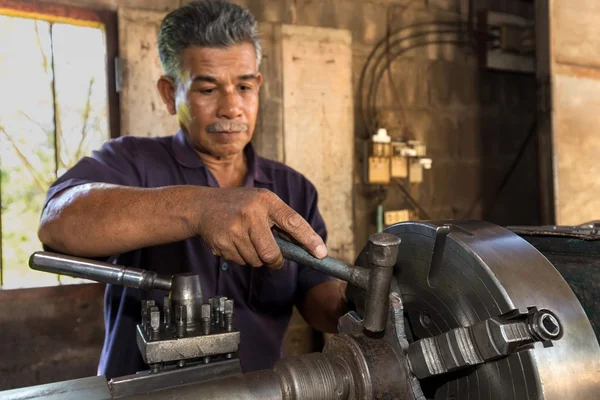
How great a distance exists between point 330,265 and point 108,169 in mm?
766

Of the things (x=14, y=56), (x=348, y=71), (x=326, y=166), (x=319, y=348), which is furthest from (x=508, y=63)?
(x=14, y=56)

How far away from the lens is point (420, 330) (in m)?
0.76

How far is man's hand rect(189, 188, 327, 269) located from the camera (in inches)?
29.9

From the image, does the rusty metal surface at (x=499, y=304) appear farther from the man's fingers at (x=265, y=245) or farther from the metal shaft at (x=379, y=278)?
the man's fingers at (x=265, y=245)

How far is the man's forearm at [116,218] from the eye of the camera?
2.72 feet

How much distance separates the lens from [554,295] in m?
0.64

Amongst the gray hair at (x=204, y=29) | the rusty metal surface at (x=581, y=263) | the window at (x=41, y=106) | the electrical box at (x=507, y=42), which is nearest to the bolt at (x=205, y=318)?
the rusty metal surface at (x=581, y=263)

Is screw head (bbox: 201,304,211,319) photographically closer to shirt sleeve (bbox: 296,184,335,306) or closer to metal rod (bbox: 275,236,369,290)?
metal rod (bbox: 275,236,369,290)

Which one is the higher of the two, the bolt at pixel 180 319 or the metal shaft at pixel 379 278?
the metal shaft at pixel 379 278

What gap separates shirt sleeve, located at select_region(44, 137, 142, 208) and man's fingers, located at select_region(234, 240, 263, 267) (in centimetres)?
48

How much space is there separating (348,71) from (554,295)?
2.19 m

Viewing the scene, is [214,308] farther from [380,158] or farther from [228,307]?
[380,158]

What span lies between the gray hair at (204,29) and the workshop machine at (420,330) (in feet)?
2.69

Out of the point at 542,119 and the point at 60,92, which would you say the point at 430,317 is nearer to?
the point at 60,92
